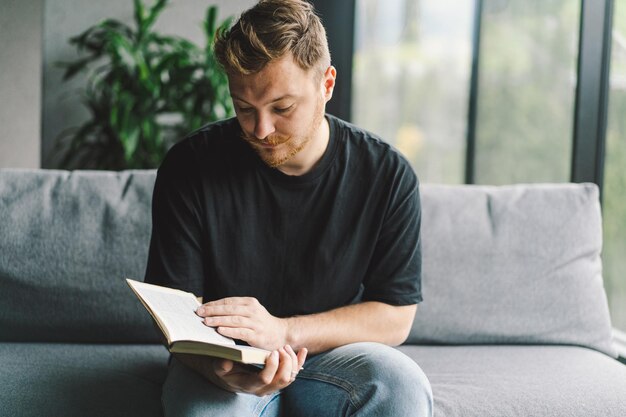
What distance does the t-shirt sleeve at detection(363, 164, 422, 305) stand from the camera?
154 centimetres

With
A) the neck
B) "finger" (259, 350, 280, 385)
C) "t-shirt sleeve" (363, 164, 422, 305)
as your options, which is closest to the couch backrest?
"t-shirt sleeve" (363, 164, 422, 305)

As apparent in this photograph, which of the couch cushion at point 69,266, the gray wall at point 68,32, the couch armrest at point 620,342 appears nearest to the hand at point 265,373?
the couch cushion at point 69,266

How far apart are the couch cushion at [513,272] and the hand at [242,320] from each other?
0.63m

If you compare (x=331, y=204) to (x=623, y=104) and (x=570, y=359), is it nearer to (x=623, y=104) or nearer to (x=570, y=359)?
(x=570, y=359)

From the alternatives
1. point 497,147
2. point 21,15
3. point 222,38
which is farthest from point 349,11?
point 222,38

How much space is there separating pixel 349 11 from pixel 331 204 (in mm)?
2401

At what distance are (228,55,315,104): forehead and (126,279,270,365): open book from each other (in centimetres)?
40

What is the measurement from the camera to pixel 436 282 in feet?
6.17

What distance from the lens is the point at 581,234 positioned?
1.93 m

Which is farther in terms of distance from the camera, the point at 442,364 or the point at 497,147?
the point at 497,147

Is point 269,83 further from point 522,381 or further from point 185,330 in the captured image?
point 522,381

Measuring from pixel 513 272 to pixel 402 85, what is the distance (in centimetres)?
236

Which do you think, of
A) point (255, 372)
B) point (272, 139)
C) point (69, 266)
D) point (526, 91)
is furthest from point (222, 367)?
point (526, 91)

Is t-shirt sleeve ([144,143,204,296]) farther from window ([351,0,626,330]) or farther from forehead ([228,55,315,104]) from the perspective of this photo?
window ([351,0,626,330])
